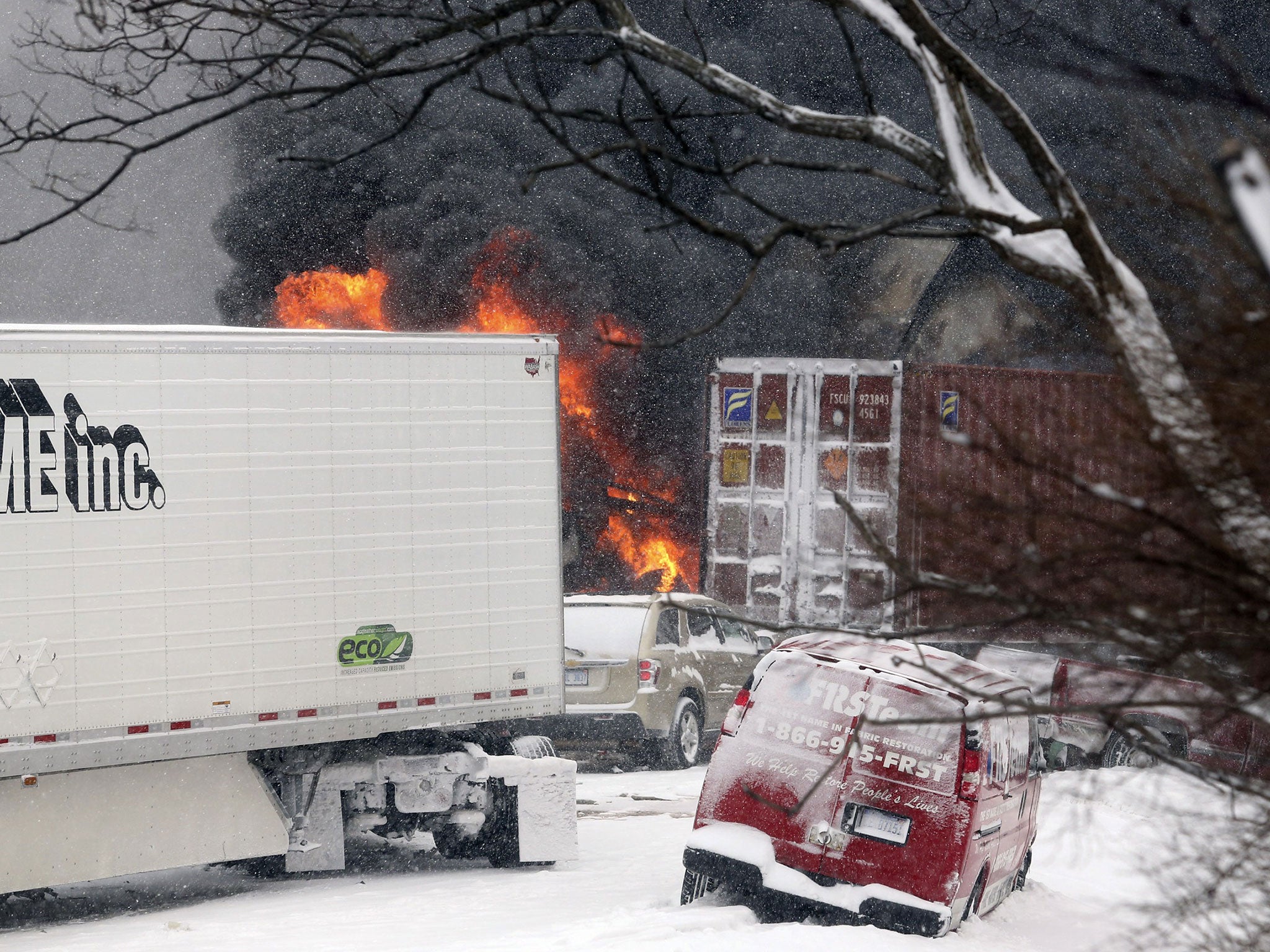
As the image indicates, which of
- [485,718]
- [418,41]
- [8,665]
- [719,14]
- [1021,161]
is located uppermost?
[719,14]

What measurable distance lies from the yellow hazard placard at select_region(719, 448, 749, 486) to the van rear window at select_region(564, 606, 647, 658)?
3.15 meters

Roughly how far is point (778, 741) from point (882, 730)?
0.62 metres

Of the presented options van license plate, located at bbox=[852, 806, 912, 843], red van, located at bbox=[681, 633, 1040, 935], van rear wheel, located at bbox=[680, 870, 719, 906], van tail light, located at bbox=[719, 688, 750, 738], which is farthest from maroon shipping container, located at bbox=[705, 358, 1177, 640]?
van license plate, located at bbox=[852, 806, 912, 843]

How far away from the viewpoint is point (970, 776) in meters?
7.55

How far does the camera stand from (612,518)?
29406 mm

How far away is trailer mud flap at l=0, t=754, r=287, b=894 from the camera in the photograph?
26.4 feet

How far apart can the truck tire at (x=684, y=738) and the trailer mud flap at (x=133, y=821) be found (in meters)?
5.60

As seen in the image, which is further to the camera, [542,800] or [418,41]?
[542,800]

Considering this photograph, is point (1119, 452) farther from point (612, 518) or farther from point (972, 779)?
point (612, 518)

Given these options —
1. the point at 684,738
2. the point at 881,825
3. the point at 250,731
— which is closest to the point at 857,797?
the point at 881,825

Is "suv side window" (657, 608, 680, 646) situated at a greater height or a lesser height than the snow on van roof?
lesser

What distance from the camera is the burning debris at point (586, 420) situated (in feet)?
94.3

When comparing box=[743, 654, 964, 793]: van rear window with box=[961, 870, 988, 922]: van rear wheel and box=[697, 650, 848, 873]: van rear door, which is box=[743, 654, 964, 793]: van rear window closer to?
box=[697, 650, 848, 873]: van rear door

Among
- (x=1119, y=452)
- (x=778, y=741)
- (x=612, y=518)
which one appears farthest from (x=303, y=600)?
(x=612, y=518)
